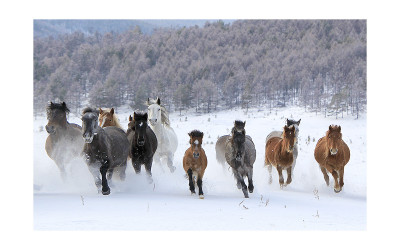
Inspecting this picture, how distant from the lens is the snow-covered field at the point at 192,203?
24.6ft

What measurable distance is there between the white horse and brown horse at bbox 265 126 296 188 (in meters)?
2.40

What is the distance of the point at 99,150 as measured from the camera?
870 centimetres

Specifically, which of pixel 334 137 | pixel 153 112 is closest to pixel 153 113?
pixel 153 112

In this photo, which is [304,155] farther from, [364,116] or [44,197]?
[44,197]

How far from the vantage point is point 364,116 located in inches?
740

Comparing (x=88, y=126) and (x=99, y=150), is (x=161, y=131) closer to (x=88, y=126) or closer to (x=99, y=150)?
(x=99, y=150)

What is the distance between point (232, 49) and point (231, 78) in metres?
1.68

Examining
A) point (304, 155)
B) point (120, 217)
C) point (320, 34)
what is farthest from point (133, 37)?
point (120, 217)

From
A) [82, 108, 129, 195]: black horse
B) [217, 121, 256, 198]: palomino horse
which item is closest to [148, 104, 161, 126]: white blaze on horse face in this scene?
[82, 108, 129, 195]: black horse

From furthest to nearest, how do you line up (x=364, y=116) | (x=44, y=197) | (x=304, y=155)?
(x=364, y=116)
(x=304, y=155)
(x=44, y=197)

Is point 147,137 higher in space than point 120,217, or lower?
higher

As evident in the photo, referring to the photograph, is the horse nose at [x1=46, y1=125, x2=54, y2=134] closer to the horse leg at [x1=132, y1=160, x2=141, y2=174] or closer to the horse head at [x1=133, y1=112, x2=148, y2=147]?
the horse head at [x1=133, y1=112, x2=148, y2=147]

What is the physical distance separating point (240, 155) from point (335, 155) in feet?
7.35

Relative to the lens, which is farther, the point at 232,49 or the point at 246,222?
the point at 232,49
